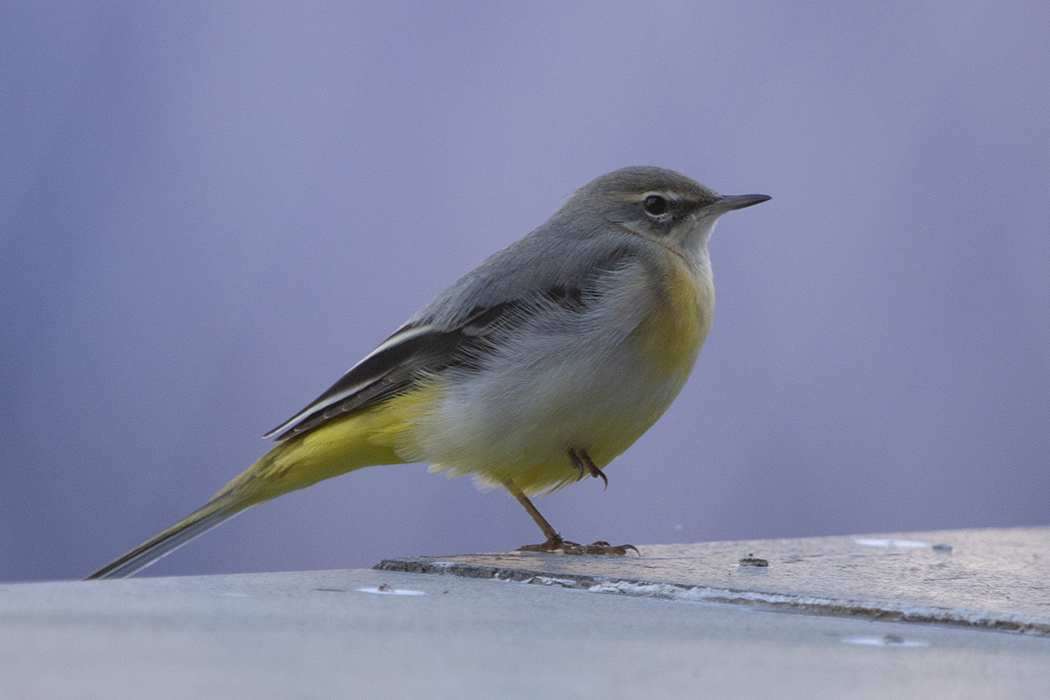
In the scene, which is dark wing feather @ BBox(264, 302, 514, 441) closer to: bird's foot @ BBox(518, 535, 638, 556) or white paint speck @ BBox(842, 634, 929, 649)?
bird's foot @ BBox(518, 535, 638, 556)

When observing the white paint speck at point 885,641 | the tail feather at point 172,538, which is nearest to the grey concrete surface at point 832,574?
the white paint speck at point 885,641

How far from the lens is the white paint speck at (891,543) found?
3.87 metres

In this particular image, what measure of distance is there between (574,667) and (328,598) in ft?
2.67

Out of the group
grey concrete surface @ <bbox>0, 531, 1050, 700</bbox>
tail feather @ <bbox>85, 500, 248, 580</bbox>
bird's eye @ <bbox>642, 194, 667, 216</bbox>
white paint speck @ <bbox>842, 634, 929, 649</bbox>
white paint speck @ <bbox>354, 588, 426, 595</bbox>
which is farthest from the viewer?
bird's eye @ <bbox>642, 194, 667, 216</bbox>

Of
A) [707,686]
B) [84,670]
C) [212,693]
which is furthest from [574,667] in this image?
[84,670]

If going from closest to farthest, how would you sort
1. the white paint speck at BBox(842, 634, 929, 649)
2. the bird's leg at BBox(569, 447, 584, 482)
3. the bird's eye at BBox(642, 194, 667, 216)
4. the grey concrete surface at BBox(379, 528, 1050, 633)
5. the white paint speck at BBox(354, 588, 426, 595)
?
the white paint speck at BBox(842, 634, 929, 649)
the grey concrete surface at BBox(379, 528, 1050, 633)
the white paint speck at BBox(354, 588, 426, 595)
the bird's leg at BBox(569, 447, 584, 482)
the bird's eye at BBox(642, 194, 667, 216)

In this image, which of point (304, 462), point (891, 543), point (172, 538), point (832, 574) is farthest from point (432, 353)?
point (891, 543)

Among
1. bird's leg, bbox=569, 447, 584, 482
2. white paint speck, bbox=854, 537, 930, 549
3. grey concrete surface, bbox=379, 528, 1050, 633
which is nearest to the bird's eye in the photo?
bird's leg, bbox=569, 447, 584, 482

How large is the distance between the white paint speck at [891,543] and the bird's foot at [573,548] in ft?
2.83

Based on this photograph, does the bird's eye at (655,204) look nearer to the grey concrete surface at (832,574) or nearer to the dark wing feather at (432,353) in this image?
the dark wing feather at (432,353)

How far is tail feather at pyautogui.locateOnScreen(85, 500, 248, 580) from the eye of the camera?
3.49 m

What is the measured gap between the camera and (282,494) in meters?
3.85

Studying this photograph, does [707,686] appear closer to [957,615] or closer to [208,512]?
[957,615]

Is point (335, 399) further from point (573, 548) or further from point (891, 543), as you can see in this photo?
point (891, 543)
